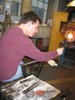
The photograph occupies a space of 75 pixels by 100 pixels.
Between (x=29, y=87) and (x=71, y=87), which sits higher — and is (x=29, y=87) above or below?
above

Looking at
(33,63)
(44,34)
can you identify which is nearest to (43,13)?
(44,34)

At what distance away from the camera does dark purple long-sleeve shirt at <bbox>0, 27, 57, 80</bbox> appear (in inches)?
63.1

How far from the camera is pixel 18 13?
580cm

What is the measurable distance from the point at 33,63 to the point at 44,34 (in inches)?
156

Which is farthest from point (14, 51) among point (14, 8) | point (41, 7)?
point (41, 7)

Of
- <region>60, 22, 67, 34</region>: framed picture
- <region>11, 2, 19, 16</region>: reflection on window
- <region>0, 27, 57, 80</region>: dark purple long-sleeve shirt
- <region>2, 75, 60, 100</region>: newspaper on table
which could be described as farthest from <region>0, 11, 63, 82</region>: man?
<region>11, 2, 19, 16</region>: reflection on window

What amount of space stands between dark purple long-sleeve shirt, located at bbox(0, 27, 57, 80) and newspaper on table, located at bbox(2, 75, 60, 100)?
172 mm

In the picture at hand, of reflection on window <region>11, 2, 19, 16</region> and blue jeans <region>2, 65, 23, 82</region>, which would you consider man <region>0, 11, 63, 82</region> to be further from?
reflection on window <region>11, 2, 19, 16</region>

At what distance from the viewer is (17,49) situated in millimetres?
1631

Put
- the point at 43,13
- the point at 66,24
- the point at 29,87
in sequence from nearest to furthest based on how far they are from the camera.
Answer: the point at 29,87
the point at 66,24
the point at 43,13

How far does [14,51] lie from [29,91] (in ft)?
1.27

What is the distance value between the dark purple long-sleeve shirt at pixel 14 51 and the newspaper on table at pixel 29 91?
0.17 metres

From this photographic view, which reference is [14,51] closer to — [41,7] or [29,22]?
[29,22]

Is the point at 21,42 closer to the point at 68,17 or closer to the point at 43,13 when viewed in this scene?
the point at 68,17
